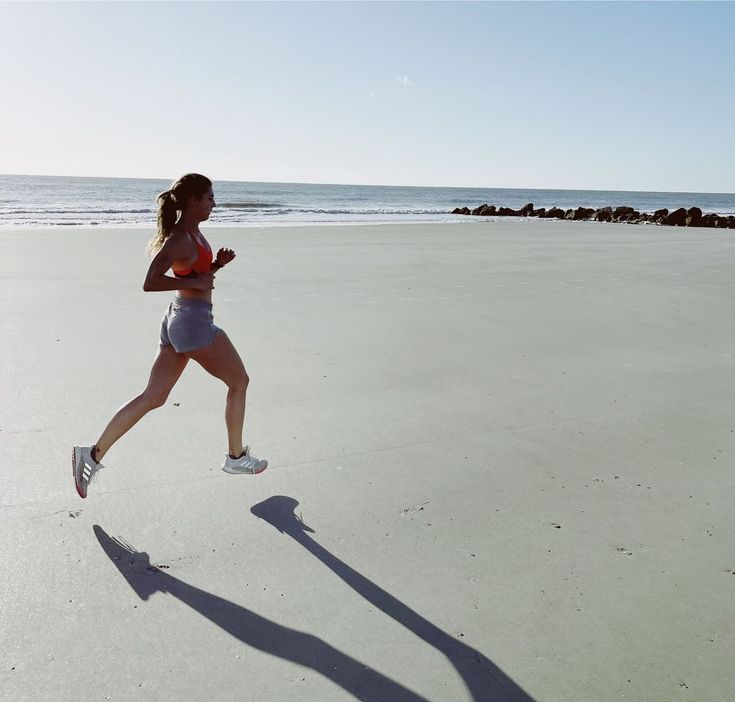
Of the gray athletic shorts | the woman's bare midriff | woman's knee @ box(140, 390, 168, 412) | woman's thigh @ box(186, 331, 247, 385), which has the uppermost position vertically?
the woman's bare midriff

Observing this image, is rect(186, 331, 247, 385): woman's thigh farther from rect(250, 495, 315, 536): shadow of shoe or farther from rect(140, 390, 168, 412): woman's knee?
rect(250, 495, 315, 536): shadow of shoe

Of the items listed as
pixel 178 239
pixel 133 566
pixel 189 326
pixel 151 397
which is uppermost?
pixel 178 239

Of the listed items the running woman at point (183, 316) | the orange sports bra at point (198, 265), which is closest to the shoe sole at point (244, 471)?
→ the running woman at point (183, 316)

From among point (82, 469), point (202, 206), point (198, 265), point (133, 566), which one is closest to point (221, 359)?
point (198, 265)

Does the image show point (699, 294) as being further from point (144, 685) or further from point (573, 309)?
point (144, 685)

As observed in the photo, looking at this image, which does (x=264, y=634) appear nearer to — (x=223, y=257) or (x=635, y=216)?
(x=223, y=257)

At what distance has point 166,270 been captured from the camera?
3.29m

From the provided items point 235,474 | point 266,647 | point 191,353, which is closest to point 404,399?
point 235,474

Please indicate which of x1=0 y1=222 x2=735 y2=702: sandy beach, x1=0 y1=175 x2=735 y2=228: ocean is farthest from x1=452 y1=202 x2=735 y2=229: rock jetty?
x1=0 y1=222 x2=735 y2=702: sandy beach

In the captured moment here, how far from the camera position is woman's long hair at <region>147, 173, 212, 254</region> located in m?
3.40

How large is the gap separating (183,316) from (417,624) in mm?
1818

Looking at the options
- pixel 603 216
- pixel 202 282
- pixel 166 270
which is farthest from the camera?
pixel 603 216

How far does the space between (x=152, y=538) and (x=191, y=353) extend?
2.95 feet

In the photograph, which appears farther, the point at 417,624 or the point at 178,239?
the point at 178,239
